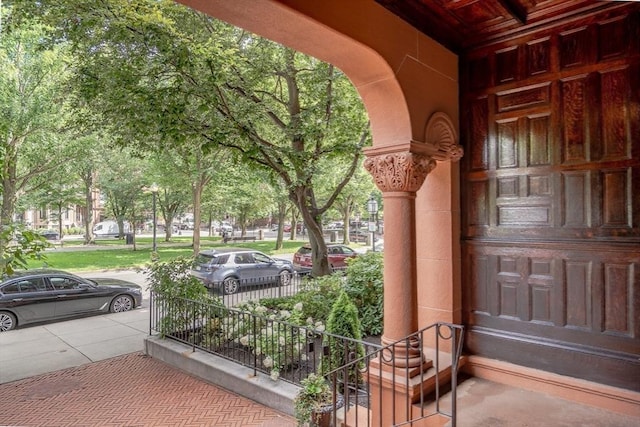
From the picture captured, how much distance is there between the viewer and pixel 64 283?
9.82 m

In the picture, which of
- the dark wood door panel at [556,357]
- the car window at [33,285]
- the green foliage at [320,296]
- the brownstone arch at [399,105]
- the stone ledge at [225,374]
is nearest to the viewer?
the brownstone arch at [399,105]

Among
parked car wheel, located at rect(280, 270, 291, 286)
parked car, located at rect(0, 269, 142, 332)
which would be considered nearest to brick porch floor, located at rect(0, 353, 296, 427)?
parked car, located at rect(0, 269, 142, 332)

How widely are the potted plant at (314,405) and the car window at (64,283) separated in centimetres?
847

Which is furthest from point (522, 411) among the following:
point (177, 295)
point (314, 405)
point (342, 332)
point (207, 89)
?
point (207, 89)

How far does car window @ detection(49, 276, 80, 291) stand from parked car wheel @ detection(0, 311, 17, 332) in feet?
3.47

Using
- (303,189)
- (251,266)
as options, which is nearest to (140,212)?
(251,266)

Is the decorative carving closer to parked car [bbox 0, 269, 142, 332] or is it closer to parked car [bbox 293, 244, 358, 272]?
parked car [bbox 0, 269, 142, 332]

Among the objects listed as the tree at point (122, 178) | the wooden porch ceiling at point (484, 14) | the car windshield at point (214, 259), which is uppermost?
the tree at point (122, 178)

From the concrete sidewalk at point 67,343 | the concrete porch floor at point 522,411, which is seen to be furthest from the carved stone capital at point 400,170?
the concrete sidewalk at point 67,343

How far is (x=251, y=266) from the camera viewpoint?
14211 mm

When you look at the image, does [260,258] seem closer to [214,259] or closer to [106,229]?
[214,259]

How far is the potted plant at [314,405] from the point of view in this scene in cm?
385

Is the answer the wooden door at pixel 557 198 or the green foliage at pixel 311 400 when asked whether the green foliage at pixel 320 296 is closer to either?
the green foliage at pixel 311 400

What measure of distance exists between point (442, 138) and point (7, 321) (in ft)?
34.9
